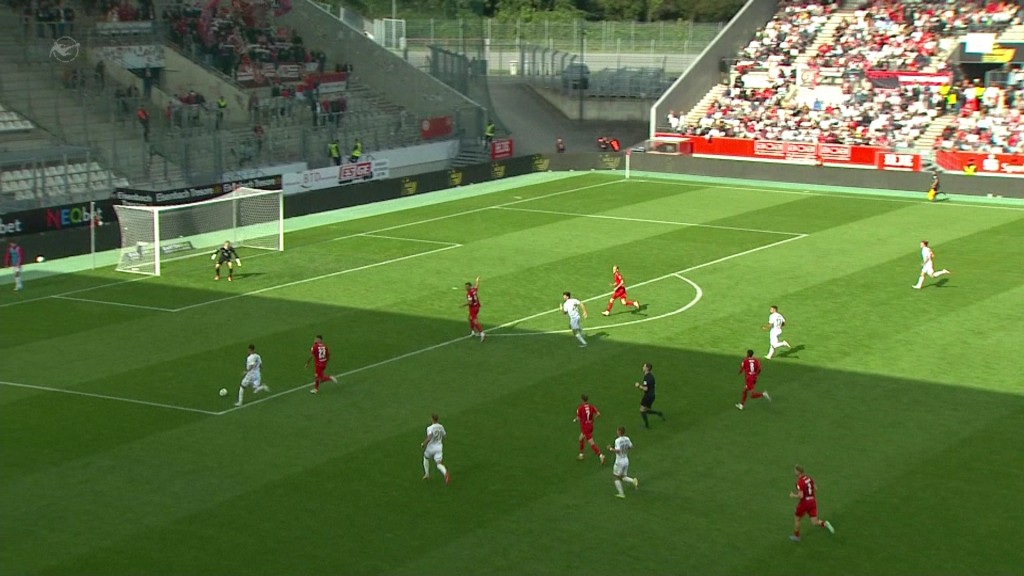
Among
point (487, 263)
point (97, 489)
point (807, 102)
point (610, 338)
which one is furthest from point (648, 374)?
point (807, 102)

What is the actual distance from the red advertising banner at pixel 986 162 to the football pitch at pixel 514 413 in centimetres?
Answer: 1448

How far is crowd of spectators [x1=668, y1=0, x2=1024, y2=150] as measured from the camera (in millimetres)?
71875

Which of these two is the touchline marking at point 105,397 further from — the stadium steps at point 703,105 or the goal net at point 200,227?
the stadium steps at point 703,105

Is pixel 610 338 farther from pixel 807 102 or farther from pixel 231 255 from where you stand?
pixel 807 102

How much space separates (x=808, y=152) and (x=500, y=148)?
55.4 feet

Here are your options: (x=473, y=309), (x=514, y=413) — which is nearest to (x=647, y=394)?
(x=514, y=413)

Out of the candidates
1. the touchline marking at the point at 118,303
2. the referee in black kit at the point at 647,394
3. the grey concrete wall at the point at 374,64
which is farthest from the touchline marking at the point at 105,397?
the grey concrete wall at the point at 374,64

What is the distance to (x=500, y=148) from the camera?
75.7m

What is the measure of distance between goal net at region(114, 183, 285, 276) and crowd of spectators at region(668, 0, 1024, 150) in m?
31.2

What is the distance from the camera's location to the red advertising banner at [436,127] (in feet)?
242

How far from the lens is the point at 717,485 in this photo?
972 inches

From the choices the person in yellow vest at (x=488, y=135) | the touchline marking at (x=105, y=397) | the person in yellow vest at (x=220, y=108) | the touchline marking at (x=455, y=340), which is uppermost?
the person in yellow vest at (x=220, y=108)

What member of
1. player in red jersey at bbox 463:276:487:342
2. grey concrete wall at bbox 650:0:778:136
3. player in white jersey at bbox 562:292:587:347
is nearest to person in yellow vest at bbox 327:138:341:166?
grey concrete wall at bbox 650:0:778:136

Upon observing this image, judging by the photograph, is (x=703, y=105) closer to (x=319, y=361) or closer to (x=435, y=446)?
(x=319, y=361)
